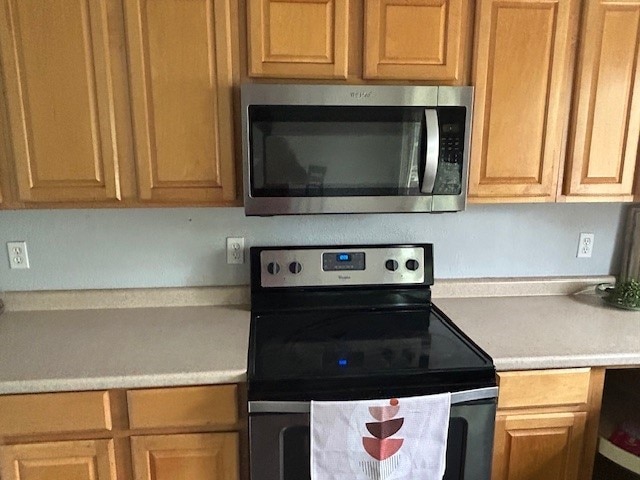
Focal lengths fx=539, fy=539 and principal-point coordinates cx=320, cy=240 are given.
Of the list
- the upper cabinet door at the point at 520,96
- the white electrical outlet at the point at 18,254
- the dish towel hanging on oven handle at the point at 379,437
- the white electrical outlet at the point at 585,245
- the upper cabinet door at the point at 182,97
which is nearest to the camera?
the dish towel hanging on oven handle at the point at 379,437

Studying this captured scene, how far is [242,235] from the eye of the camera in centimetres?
205

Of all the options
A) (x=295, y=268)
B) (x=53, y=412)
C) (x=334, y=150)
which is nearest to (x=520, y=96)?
(x=334, y=150)

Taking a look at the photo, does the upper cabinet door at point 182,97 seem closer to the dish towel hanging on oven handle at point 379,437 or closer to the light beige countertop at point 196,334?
the light beige countertop at point 196,334

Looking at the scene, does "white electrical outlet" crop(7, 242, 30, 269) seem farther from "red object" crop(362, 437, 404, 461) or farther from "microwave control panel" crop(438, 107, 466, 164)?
"microwave control panel" crop(438, 107, 466, 164)

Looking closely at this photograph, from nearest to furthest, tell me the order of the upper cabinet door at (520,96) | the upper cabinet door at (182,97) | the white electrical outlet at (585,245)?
the upper cabinet door at (182,97)
the upper cabinet door at (520,96)
the white electrical outlet at (585,245)

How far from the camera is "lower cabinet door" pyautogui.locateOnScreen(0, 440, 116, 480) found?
4.98 ft

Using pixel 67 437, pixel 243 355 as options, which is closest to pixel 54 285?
pixel 67 437

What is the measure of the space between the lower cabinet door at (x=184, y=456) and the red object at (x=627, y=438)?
121cm

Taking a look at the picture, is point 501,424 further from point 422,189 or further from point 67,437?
point 67,437

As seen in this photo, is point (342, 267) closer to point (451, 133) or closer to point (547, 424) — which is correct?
point (451, 133)

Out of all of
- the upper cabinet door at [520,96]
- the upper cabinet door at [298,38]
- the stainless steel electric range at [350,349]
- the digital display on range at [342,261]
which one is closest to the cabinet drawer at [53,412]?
the stainless steel electric range at [350,349]

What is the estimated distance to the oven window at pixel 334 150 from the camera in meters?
→ 1.63

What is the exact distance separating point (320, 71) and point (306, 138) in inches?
8.2

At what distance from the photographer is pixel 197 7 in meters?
1.58
